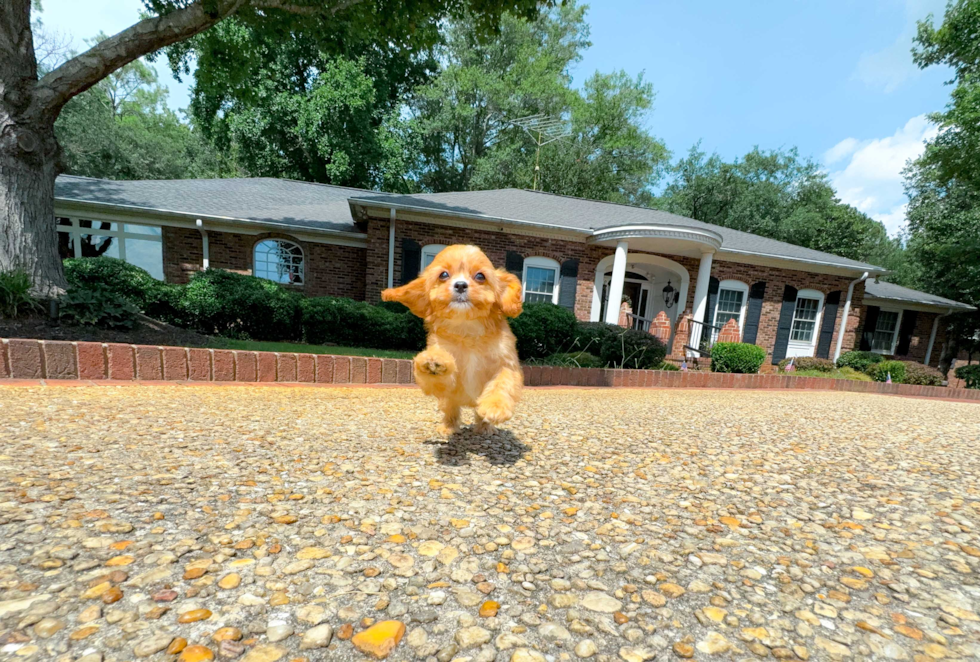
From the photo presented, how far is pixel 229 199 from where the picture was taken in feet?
42.7

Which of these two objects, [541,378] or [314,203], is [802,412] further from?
[314,203]

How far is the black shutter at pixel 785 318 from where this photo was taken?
1401 cm

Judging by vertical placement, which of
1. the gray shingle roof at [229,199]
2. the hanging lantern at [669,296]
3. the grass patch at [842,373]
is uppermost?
the gray shingle roof at [229,199]

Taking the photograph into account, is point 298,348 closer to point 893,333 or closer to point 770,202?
point 893,333

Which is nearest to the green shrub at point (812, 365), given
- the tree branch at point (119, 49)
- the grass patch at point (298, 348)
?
the grass patch at point (298, 348)

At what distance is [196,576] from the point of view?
1.40m

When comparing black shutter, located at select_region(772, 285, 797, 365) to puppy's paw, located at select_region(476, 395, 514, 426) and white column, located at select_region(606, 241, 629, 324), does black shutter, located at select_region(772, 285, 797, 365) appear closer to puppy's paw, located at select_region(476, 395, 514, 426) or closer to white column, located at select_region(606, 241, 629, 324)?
white column, located at select_region(606, 241, 629, 324)

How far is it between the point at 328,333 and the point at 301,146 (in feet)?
51.0

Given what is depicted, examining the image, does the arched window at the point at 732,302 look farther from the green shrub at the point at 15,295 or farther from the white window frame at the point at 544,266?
the green shrub at the point at 15,295

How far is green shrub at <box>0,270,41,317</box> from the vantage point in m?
4.69

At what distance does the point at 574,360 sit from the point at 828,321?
501 inches

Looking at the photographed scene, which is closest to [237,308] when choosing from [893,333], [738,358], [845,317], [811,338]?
[738,358]

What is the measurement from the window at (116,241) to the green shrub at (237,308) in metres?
6.58

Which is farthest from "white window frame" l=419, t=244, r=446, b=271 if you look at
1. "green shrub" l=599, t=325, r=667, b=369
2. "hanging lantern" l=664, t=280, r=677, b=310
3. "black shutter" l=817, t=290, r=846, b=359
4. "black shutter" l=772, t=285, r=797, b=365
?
"black shutter" l=817, t=290, r=846, b=359
